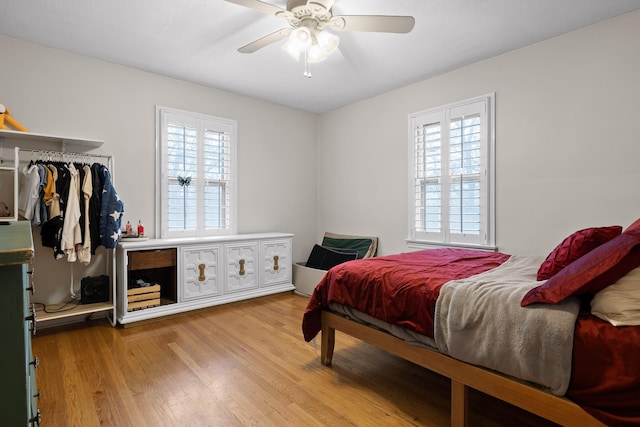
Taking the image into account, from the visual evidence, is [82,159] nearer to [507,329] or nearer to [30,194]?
[30,194]

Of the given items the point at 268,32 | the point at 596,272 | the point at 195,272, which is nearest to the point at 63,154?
the point at 195,272

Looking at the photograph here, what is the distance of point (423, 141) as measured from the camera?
12.9ft

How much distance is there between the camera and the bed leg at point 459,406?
5.44 feet

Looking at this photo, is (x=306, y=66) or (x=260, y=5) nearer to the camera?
(x=260, y=5)

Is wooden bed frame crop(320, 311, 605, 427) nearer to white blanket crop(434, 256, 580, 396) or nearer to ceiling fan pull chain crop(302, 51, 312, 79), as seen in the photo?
white blanket crop(434, 256, 580, 396)

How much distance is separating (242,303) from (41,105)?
2.79 meters

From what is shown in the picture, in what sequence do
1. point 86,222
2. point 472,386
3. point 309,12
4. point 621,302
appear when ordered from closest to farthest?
point 621,302, point 472,386, point 309,12, point 86,222

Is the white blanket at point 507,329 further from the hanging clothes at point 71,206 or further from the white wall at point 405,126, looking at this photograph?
the hanging clothes at point 71,206

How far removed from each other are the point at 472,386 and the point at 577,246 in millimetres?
874

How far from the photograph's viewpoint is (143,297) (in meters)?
3.32

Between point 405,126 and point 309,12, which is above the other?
point 309,12

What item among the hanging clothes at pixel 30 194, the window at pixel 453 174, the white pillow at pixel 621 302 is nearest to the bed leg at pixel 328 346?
the white pillow at pixel 621 302

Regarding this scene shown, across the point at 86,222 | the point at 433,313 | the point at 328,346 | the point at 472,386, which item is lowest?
the point at 328,346

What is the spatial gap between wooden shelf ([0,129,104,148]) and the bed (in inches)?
113
